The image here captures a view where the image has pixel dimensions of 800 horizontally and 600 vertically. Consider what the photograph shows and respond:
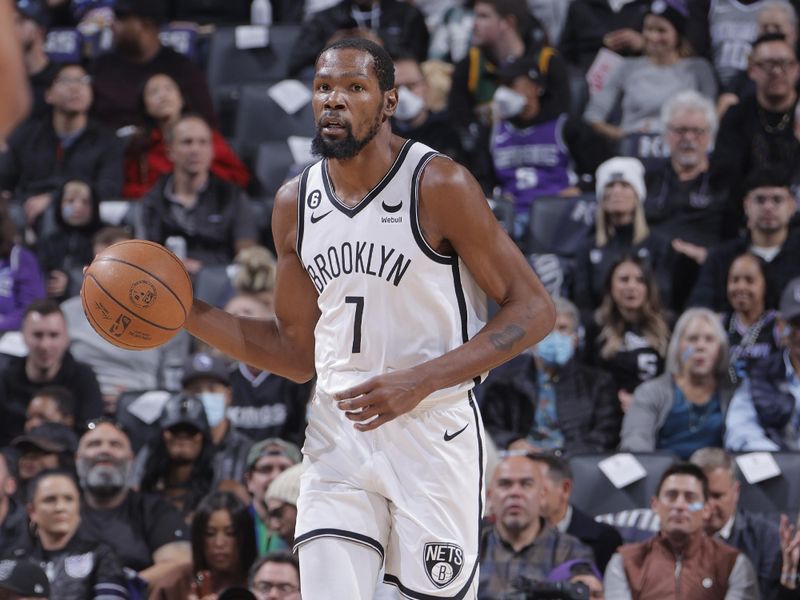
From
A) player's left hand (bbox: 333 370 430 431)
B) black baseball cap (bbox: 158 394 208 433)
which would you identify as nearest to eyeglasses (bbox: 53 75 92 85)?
black baseball cap (bbox: 158 394 208 433)

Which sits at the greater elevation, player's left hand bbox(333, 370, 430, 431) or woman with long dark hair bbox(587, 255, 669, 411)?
woman with long dark hair bbox(587, 255, 669, 411)

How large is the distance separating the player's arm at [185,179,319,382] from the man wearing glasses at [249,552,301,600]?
220 cm

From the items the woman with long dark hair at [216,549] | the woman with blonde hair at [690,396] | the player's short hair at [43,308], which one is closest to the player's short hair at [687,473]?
the woman with blonde hair at [690,396]

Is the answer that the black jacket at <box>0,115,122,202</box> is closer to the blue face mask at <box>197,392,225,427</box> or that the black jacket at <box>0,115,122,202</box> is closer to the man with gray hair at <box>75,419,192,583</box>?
the blue face mask at <box>197,392,225,427</box>

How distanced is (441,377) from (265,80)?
25.4ft

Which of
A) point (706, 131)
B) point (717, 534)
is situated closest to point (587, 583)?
point (717, 534)

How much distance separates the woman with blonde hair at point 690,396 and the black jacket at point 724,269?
2.47 feet

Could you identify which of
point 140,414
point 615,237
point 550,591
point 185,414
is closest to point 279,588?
point 550,591

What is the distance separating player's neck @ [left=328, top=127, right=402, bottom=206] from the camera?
3979mm

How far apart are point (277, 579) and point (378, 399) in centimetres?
288

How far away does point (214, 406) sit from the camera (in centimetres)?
816

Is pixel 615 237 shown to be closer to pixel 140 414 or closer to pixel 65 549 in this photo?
pixel 140 414

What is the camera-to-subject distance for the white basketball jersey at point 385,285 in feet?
12.9

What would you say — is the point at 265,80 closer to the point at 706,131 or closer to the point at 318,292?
the point at 706,131
